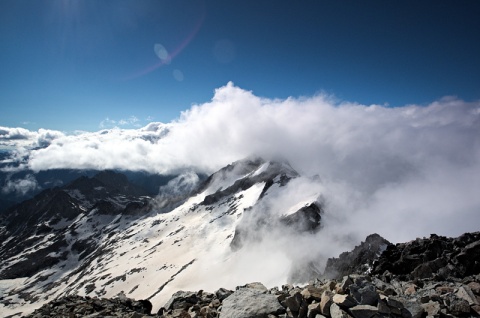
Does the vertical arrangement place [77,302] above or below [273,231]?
below

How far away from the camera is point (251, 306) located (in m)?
14.8

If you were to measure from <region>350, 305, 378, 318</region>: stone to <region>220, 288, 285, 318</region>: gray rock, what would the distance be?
339 cm

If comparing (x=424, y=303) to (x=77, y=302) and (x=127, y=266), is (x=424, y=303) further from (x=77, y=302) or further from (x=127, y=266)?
(x=127, y=266)

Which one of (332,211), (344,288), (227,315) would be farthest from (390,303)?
(332,211)

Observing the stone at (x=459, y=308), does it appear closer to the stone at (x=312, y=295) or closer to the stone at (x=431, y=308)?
the stone at (x=431, y=308)

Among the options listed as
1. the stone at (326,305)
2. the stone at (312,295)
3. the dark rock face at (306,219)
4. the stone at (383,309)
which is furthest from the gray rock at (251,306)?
the dark rock face at (306,219)

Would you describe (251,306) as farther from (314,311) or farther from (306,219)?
(306,219)

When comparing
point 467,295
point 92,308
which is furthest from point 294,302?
point 92,308

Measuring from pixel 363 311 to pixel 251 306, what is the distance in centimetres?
525

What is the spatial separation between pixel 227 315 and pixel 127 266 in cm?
16564

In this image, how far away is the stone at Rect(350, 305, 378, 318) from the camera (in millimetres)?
12367

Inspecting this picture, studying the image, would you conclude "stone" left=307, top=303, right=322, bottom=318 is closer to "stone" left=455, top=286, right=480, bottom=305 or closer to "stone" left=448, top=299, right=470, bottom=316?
"stone" left=448, top=299, right=470, bottom=316

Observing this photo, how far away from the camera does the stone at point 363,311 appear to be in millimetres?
12367

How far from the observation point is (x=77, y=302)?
982 inches
